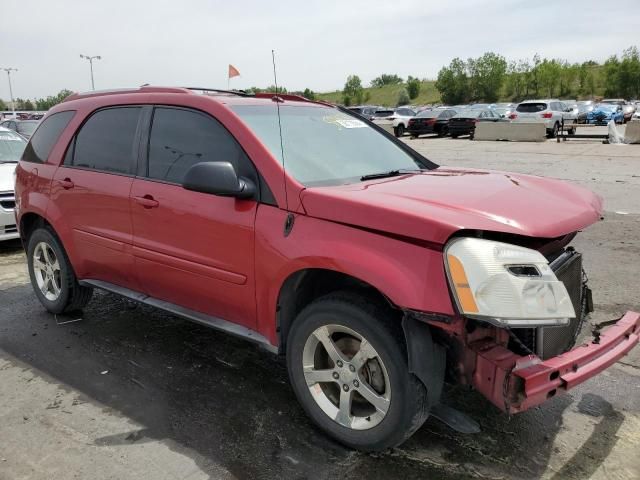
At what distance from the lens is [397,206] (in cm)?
263

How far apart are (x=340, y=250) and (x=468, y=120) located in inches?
1005

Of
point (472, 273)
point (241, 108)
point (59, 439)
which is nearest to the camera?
point (472, 273)

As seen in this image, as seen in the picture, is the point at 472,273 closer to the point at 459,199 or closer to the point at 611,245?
the point at 459,199

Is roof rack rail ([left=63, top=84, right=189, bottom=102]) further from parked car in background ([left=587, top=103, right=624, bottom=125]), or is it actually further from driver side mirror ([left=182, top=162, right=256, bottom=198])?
parked car in background ([left=587, top=103, right=624, bottom=125])

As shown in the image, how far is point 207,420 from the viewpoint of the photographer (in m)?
3.19

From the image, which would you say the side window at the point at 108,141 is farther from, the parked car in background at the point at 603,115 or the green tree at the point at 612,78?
the green tree at the point at 612,78

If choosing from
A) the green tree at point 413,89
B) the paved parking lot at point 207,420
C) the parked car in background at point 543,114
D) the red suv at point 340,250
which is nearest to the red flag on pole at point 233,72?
the red suv at point 340,250

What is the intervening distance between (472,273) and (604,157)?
54.7 feet

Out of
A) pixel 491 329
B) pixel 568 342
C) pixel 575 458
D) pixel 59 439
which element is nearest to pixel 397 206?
pixel 491 329

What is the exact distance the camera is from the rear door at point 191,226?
10.5 ft

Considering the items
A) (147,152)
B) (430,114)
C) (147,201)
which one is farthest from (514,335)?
(430,114)

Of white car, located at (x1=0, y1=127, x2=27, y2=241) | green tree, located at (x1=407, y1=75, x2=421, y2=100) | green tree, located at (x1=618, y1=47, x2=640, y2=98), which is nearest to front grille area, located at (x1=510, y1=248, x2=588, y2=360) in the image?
white car, located at (x1=0, y1=127, x2=27, y2=241)

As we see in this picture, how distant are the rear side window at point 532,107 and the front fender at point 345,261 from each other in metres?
25.8

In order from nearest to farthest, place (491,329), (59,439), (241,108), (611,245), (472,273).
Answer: (472,273) → (491,329) → (59,439) → (241,108) → (611,245)
